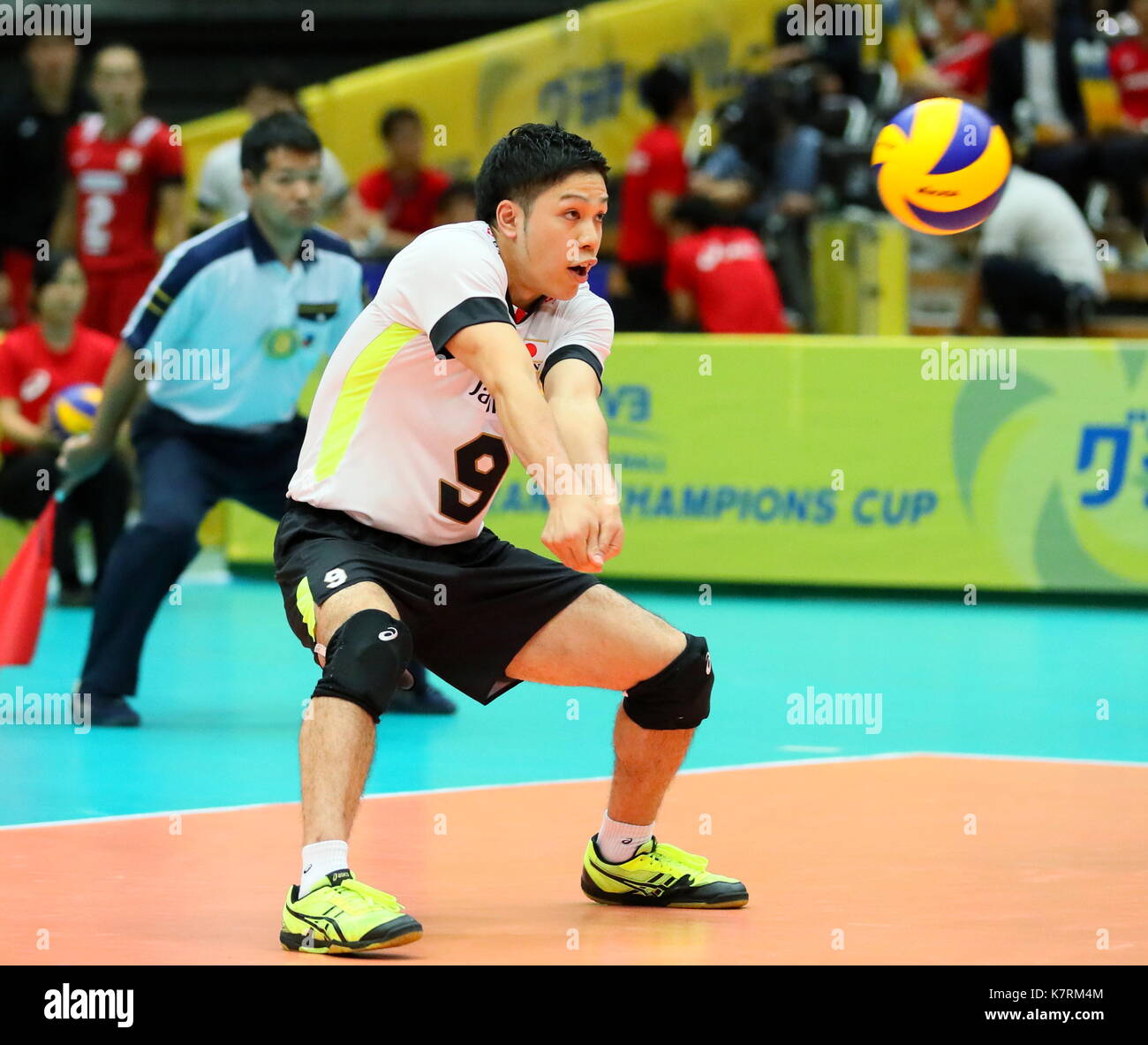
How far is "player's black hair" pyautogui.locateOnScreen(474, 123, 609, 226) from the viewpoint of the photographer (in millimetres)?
5492

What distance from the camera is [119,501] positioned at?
42.0 feet

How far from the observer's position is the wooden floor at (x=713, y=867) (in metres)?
5.31

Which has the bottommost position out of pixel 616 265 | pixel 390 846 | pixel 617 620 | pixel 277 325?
pixel 390 846

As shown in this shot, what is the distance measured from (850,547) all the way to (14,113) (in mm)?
6751

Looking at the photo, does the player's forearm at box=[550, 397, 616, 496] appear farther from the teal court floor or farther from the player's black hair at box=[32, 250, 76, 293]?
the player's black hair at box=[32, 250, 76, 293]

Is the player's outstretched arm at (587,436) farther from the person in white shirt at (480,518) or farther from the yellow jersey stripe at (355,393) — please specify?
the yellow jersey stripe at (355,393)

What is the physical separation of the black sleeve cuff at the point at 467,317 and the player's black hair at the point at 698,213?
9.17m

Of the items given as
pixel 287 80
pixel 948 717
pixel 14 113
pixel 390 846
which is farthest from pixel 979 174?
pixel 14 113

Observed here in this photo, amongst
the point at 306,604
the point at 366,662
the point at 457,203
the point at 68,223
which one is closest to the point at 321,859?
the point at 366,662

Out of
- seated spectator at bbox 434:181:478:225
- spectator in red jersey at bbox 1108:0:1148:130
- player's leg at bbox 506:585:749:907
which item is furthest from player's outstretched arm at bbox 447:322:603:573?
spectator in red jersey at bbox 1108:0:1148:130

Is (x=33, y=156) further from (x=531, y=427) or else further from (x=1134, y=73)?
(x=531, y=427)

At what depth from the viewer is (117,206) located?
1480cm

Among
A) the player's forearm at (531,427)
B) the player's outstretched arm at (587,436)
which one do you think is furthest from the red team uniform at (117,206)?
the player's forearm at (531,427)

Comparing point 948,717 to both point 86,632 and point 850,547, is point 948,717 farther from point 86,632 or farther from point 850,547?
point 86,632
